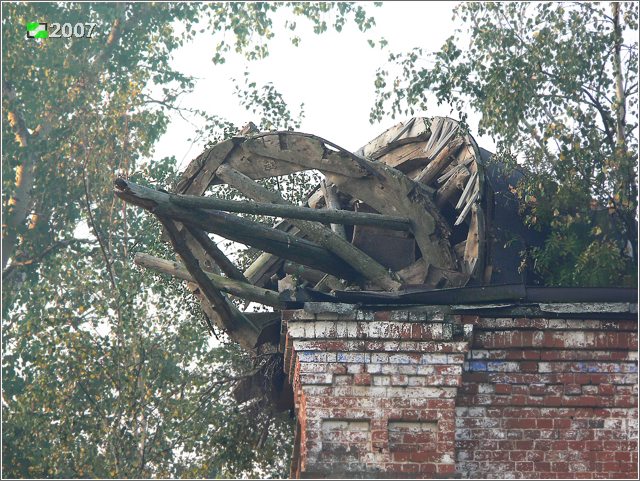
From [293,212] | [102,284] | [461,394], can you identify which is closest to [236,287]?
[293,212]

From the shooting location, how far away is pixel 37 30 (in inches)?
869

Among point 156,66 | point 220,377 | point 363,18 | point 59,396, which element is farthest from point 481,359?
point 156,66

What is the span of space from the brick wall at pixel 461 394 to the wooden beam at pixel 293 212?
0.90 metres

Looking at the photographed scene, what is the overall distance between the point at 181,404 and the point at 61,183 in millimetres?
7346

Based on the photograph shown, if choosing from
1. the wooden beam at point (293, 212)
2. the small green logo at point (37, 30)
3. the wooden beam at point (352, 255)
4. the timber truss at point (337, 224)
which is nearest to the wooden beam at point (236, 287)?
the timber truss at point (337, 224)

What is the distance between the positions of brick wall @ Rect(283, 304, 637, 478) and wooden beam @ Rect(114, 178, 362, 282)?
900 mm

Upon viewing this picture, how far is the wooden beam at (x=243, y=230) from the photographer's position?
926 centimetres

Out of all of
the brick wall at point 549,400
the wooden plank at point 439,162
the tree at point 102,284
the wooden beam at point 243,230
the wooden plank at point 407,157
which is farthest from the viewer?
the tree at point 102,284

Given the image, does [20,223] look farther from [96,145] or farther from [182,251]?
[182,251]

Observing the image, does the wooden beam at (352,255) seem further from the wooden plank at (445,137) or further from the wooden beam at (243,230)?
the wooden plank at (445,137)

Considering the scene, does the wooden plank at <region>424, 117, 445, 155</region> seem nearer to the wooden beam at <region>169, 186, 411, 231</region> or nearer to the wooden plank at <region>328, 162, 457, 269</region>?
the wooden plank at <region>328, 162, 457, 269</region>

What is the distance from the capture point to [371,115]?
489 inches

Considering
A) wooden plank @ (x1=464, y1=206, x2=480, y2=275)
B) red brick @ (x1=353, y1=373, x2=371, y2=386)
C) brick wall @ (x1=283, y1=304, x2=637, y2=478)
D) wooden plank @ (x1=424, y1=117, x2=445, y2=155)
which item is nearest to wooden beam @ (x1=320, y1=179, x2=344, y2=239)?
wooden plank @ (x1=424, y1=117, x2=445, y2=155)

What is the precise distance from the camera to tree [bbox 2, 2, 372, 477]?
1562 cm
